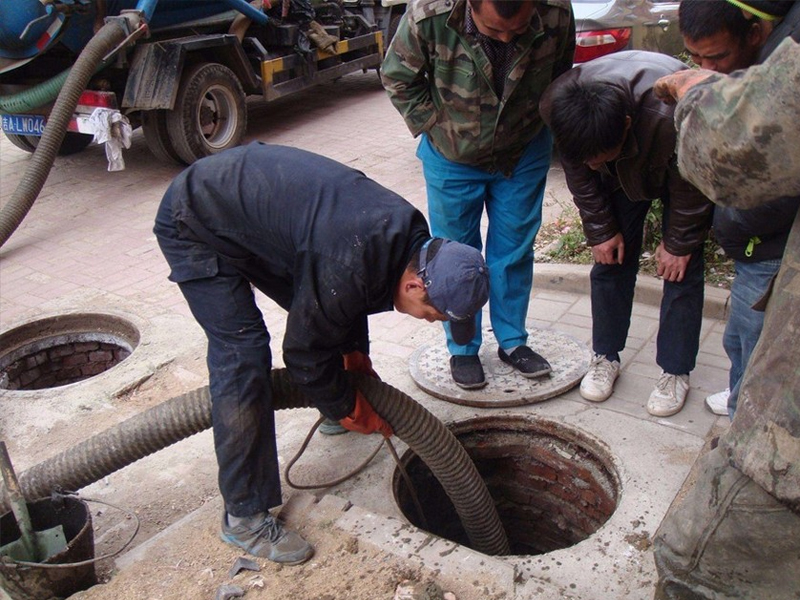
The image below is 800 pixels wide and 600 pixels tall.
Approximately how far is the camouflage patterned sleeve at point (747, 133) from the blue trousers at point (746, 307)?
1.04 m

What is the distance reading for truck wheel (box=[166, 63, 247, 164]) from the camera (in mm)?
6965

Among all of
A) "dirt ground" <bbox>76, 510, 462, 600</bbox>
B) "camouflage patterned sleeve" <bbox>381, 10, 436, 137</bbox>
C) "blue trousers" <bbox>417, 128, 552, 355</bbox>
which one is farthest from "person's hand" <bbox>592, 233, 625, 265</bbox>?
"dirt ground" <bbox>76, 510, 462, 600</bbox>

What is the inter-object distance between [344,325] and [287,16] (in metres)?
6.74

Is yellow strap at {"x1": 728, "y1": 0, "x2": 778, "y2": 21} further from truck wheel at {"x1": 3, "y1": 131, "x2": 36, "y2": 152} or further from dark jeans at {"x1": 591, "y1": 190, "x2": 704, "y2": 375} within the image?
truck wheel at {"x1": 3, "y1": 131, "x2": 36, "y2": 152}

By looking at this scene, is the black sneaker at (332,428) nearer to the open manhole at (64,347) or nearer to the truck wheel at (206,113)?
the open manhole at (64,347)

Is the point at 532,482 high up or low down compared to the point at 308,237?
down

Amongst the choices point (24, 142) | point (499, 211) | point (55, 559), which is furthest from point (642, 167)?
point (24, 142)

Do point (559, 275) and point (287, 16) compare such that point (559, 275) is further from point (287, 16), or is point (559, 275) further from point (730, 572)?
point (287, 16)

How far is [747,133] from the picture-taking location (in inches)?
56.1

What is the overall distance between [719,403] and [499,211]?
4.09ft

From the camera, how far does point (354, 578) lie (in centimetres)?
244

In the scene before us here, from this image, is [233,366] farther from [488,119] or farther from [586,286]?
[586,286]

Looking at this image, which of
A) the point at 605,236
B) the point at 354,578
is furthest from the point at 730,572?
the point at 605,236

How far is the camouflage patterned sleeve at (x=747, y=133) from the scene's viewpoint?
138cm
